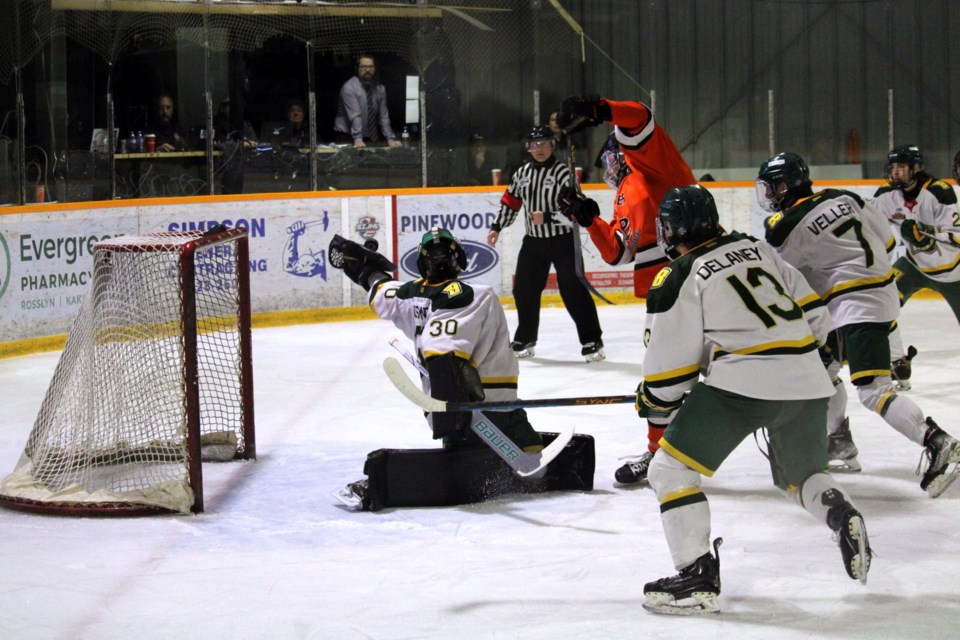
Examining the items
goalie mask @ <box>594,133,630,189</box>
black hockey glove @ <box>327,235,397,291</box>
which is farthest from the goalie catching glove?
goalie mask @ <box>594,133,630,189</box>

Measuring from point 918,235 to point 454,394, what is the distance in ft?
9.36

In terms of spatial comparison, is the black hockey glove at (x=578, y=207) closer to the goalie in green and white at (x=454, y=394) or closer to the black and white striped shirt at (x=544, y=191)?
the goalie in green and white at (x=454, y=394)

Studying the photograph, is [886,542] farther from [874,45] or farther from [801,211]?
[874,45]

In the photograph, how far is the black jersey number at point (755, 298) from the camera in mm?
2889

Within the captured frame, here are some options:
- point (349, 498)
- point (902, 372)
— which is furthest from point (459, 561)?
point (902, 372)

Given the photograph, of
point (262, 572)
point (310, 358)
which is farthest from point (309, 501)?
point (310, 358)

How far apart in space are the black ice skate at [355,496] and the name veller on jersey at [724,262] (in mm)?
1506

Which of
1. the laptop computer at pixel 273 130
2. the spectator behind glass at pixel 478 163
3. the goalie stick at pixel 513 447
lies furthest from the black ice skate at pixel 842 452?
the laptop computer at pixel 273 130

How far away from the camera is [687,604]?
9.62 feet

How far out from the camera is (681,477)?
291 centimetres

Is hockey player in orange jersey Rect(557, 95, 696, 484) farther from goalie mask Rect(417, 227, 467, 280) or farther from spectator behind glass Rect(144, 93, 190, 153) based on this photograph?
spectator behind glass Rect(144, 93, 190, 153)

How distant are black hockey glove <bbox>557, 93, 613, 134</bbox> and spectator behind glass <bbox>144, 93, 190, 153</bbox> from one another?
16.4 ft

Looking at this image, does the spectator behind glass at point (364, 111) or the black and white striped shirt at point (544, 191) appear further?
the spectator behind glass at point (364, 111)

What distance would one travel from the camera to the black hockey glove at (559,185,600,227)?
4707 millimetres
